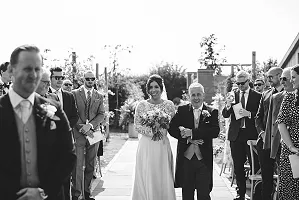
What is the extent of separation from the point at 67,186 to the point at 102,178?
14.7ft

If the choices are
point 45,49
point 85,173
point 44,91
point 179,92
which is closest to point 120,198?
point 85,173

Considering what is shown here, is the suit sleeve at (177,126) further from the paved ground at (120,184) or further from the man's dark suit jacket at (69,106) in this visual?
the paved ground at (120,184)

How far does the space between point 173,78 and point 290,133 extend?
4865 centimetres

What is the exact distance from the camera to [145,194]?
7039 mm

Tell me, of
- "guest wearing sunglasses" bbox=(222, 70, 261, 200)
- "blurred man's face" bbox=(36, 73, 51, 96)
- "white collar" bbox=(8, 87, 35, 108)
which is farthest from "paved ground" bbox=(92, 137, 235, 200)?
"white collar" bbox=(8, 87, 35, 108)

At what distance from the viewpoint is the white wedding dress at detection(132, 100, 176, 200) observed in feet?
23.0

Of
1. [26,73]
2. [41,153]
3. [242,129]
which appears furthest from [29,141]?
[242,129]

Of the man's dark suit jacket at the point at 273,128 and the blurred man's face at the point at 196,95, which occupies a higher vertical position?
the blurred man's face at the point at 196,95

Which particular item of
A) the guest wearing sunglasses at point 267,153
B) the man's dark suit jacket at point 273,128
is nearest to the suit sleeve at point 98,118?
the guest wearing sunglasses at point 267,153

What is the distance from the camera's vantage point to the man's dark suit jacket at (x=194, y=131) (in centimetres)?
652

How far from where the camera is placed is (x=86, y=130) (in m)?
7.93

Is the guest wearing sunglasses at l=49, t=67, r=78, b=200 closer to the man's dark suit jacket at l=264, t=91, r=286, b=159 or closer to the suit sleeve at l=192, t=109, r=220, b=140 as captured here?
the suit sleeve at l=192, t=109, r=220, b=140

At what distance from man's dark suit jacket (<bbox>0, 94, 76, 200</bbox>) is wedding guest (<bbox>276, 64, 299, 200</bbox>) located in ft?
9.95

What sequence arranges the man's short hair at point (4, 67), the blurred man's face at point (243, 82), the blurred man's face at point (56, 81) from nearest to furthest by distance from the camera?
the man's short hair at point (4, 67) < the blurred man's face at point (56, 81) < the blurred man's face at point (243, 82)
